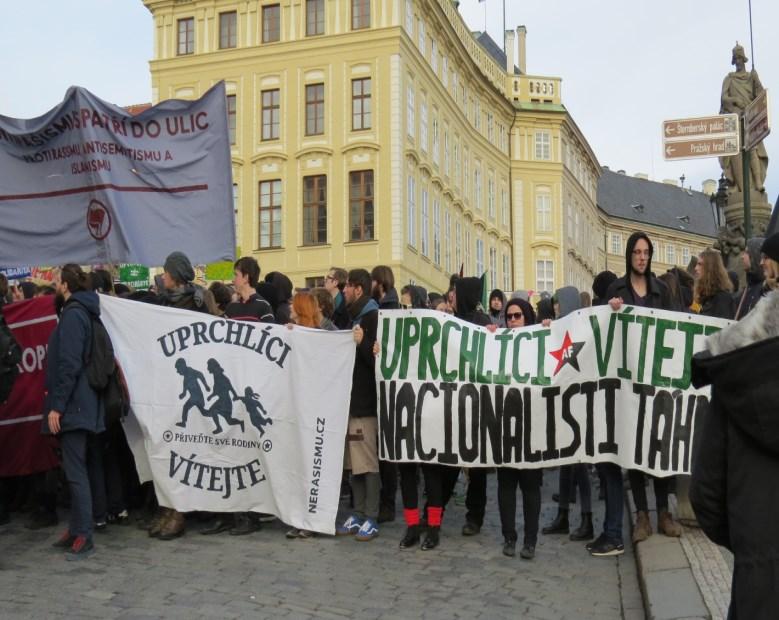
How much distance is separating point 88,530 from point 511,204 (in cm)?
5597

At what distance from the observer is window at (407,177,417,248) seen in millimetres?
40562

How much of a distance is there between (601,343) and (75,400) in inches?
153

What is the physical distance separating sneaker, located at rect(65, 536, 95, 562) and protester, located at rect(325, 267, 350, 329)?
3.32 meters

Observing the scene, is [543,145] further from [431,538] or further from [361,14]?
[431,538]

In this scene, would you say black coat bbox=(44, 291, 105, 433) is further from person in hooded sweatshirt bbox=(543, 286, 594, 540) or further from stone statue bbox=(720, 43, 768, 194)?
stone statue bbox=(720, 43, 768, 194)

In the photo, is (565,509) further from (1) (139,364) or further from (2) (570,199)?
(2) (570,199)

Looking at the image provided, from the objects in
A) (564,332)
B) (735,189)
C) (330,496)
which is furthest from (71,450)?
(735,189)

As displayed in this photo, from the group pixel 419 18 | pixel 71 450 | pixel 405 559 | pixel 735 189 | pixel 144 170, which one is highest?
pixel 419 18

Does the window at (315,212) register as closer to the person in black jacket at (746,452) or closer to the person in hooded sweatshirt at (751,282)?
the person in hooded sweatshirt at (751,282)

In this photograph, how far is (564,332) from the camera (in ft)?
25.6

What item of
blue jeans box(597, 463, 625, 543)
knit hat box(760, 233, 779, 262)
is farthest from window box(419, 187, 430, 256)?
knit hat box(760, 233, 779, 262)

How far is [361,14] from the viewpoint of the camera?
4119 cm

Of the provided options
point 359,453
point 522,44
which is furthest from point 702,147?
point 522,44

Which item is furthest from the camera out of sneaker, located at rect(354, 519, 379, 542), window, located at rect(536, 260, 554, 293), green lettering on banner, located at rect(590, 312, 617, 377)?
window, located at rect(536, 260, 554, 293)
